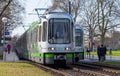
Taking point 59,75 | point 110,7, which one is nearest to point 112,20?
point 110,7

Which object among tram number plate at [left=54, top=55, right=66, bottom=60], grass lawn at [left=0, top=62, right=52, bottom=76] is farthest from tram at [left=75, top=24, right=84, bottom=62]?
grass lawn at [left=0, top=62, right=52, bottom=76]

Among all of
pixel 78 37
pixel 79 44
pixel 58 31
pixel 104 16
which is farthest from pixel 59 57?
pixel 104 16

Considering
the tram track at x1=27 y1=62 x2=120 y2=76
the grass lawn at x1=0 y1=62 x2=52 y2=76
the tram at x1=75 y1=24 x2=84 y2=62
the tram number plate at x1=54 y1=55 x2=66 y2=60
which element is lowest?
the tram track at x1=27 y1=62 x2=120 y2=76

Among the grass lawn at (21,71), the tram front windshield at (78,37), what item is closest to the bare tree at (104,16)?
the tram front windshield at (78,37)

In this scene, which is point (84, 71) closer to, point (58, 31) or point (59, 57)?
point (59, 57)

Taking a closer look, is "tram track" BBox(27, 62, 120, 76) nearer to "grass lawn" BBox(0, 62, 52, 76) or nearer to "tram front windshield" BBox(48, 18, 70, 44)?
"grass lawn" BBox(0, 62, 52, 76)

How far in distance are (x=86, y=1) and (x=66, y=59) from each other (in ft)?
162

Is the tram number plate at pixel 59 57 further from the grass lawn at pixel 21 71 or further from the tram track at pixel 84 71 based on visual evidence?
the grass lawn at pixel 21 71

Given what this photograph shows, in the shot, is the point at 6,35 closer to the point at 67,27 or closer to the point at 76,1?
the point at 67,27

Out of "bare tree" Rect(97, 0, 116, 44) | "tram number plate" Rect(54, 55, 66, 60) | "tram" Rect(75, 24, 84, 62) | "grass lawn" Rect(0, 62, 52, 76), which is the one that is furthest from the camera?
"bare tree" Rect(97, 0, 116, 44)

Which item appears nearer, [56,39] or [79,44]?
[56,39]

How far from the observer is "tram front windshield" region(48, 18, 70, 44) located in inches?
1136

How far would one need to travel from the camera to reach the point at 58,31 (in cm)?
2895

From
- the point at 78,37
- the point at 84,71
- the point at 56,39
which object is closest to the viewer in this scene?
the point at 84,71
